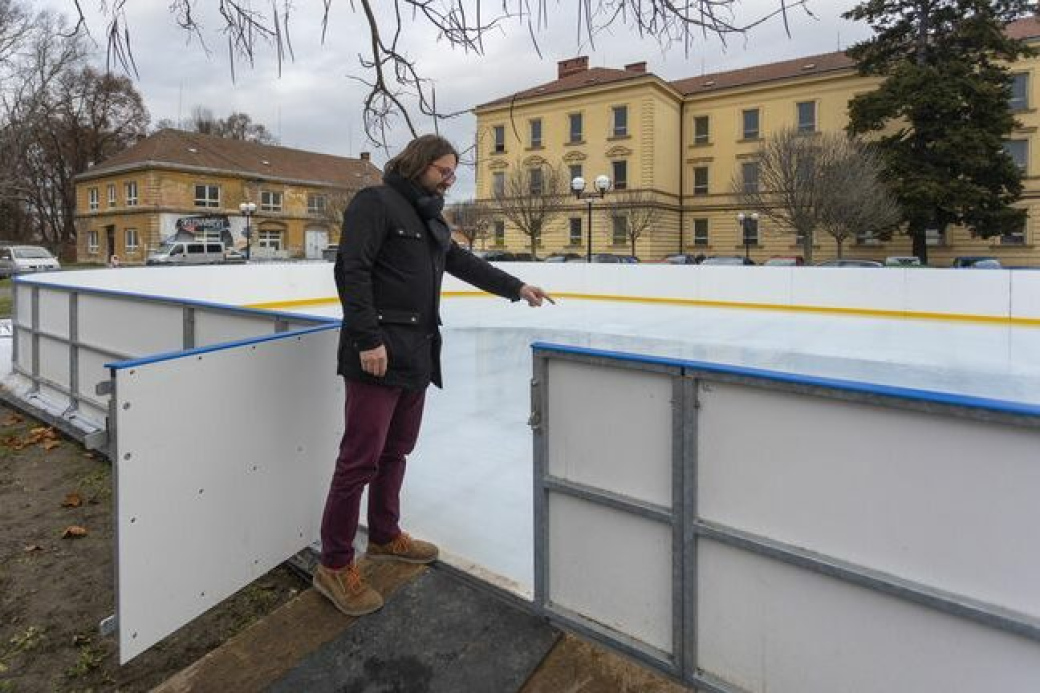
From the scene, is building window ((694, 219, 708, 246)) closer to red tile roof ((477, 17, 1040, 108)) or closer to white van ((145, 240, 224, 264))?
red tile roof ((477, 17, 1040, 108))

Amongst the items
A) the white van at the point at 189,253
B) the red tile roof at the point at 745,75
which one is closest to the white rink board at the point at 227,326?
the white van at the point at 189,253

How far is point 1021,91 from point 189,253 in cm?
3760

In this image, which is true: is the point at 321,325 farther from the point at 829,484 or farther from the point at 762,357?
the point at 762,357

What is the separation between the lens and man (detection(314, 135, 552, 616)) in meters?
2.22

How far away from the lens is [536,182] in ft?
113

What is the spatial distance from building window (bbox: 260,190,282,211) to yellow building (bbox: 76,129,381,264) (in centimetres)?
6

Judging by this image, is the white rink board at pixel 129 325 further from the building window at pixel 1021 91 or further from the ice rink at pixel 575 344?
the building window at pixel 1021 91

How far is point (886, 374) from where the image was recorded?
24.5 feet

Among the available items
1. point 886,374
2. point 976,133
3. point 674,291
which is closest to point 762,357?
point 886,374

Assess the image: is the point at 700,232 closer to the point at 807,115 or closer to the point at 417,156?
the point at 807,115

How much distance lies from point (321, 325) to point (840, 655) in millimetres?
2202

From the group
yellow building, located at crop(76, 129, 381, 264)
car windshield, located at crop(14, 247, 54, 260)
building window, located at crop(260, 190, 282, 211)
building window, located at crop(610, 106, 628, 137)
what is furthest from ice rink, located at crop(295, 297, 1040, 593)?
building window, located at crop(260, 190, 282, 211)

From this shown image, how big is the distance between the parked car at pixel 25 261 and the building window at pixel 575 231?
2421cm

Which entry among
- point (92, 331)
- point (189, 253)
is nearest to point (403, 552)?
point (92, 331)
